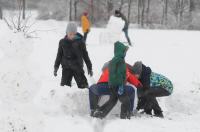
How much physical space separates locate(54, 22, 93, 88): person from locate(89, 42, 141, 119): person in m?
0.86

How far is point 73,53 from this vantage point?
456 inches

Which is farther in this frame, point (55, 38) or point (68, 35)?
point (55, 38)

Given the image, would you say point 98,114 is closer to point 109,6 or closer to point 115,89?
point 115,89

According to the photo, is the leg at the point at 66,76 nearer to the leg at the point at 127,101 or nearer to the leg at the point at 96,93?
the leg at the point at 96,93

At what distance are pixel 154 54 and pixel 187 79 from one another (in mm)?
6879

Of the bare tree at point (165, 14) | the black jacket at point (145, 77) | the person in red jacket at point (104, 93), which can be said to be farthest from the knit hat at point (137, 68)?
the bare tree at point (165, 14)

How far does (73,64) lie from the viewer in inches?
459

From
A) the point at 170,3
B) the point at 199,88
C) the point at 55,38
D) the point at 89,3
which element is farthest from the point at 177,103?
the point at 170,3

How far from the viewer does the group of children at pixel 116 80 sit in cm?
1063

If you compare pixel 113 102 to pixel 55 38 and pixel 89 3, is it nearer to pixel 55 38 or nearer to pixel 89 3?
pixel 55 38

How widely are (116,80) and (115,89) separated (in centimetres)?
21

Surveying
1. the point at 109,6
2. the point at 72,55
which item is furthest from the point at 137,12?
the point at 72,55

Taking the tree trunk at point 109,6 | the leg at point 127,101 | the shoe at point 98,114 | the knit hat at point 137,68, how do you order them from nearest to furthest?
the shoe at point 98,114 < the leg at point 127,101 < the knit hat at point 137,68 < the tree trunk at point 109,6

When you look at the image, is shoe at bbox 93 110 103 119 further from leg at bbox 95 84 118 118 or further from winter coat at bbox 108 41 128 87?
winter coat at bbox 108 41 128 87
